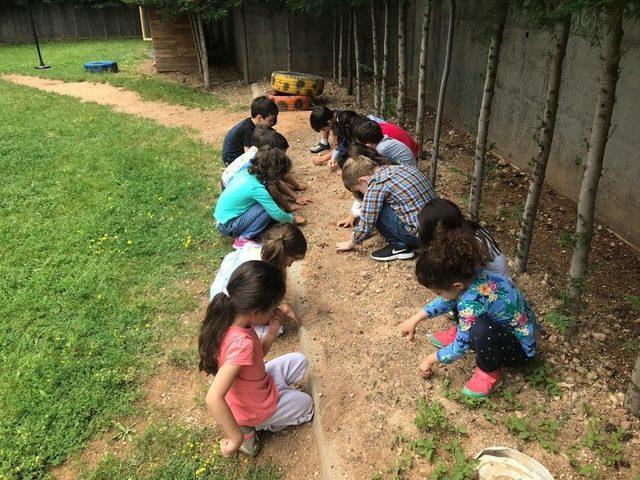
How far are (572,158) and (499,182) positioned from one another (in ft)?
2.93

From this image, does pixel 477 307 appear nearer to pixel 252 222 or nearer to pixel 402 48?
pixel 252 222

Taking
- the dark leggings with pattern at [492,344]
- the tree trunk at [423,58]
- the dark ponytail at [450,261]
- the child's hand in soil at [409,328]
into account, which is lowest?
the child's hand in soil at [409,328]

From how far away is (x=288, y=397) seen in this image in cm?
290

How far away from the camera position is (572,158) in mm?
5602

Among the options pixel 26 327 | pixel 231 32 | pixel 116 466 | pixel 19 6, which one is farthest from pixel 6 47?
pixel 116 466

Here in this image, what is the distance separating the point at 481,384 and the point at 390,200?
1.79 metres

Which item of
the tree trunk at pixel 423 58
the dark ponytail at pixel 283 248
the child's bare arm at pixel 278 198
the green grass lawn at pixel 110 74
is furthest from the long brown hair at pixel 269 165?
the green grass lawn at pixel 110 74

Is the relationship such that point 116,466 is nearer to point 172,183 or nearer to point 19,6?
point 172,183

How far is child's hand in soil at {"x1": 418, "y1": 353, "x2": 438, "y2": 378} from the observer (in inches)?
113

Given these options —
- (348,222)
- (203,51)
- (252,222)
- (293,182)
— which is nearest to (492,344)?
(348,222)

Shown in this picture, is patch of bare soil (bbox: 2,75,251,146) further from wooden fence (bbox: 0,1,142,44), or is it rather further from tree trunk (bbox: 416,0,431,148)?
wooden fence (bbox: 0,1,142,44)

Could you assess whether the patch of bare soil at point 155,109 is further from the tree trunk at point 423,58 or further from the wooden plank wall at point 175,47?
A: the tree trunk at point 423,58

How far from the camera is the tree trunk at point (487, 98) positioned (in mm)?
3602

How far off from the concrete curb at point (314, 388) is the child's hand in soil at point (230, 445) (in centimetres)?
45
